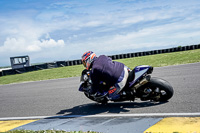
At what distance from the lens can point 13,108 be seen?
7586 millimetres

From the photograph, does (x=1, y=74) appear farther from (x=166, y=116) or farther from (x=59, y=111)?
(x=166, y=116)

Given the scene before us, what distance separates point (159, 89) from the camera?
5.35 meters

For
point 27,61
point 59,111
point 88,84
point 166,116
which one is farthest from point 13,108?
point 27,61

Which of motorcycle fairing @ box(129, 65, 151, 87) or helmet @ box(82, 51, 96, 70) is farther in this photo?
helmet @ box(82, 51, 96, 70)

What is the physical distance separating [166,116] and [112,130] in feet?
3.87

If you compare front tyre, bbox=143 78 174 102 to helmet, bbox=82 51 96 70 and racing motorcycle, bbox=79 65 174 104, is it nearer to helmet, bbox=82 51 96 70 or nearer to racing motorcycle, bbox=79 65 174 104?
racing motorcycle, bbox=79 65 174 104

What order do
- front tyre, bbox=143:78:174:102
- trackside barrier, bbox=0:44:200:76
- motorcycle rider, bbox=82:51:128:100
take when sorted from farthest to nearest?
trackside barrier, bbox=0:44:200:76 → motorcycle rider, bbox=82:51:128:100 → front tyre, bbox=143:78:174:102

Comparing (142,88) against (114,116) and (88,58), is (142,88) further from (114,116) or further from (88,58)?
(88,58)

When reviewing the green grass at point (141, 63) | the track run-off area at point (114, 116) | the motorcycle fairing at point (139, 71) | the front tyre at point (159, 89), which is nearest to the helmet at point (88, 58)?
the motorcycle fairing at point (139, 71)

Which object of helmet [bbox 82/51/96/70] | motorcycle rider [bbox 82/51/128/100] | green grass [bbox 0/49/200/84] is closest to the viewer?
motorcycle rider [bbox 82/51/128/100]

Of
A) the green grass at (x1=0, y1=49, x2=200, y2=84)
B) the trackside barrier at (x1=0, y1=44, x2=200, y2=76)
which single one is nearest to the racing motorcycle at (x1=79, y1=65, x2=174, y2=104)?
the green grass at (x1=0, y1=49, x2=200, y2=84)

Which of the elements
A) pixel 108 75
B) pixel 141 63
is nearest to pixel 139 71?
pixel 108 75

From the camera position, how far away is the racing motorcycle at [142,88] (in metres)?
5.29

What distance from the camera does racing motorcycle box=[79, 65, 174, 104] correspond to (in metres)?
5.29
